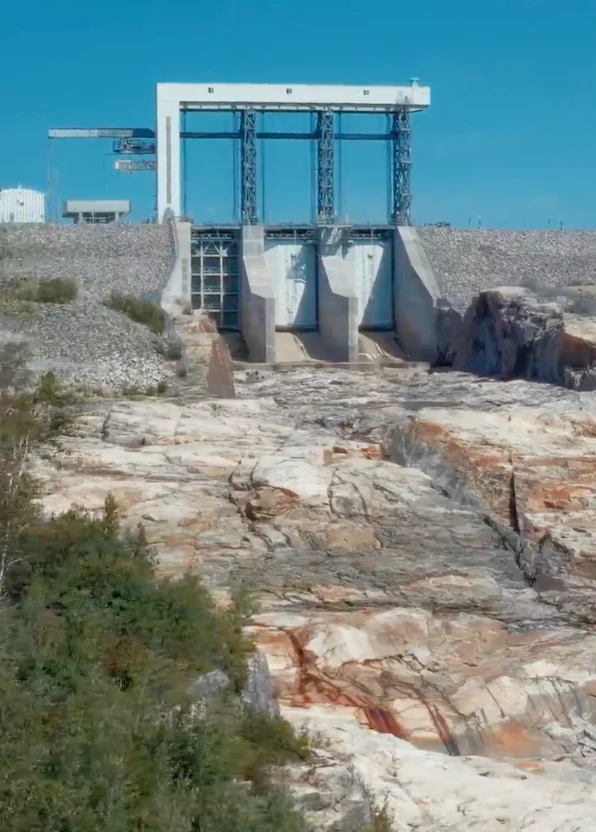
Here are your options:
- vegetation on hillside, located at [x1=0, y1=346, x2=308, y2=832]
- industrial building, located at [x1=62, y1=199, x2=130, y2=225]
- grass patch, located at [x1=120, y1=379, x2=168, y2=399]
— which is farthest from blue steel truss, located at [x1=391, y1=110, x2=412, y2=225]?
vegetation on hillside, located at [x1=0, y1=346, x2=308, y2=832]

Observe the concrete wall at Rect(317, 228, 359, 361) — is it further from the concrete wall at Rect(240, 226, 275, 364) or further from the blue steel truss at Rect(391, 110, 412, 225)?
the blue steel truss at Rect(391, 110, 412, 225)

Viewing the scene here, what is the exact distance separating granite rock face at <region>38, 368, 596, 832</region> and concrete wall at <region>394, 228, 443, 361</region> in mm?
14081

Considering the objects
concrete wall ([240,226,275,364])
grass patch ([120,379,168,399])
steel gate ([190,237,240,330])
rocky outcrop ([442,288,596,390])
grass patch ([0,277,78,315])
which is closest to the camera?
grass patch ([0,277,78,315])

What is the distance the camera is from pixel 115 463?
14.1 meters

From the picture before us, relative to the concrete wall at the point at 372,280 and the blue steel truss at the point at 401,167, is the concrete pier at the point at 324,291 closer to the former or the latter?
the concrete wall at the point at 372,280

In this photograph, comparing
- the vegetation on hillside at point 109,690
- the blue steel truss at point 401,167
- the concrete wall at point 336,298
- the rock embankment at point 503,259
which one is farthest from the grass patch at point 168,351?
the blue steel truss at point 401,167

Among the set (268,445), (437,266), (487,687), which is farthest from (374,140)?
(487,687)

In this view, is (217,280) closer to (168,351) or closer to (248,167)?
(248,167)

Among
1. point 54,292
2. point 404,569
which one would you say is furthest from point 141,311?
point 404,569

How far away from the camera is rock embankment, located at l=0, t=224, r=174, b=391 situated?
18.2 metres

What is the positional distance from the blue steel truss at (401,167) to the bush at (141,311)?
42.8 feet

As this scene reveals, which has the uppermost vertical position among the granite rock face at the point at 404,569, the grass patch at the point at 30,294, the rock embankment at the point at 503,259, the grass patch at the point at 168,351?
the rock embankment at the point at 503,259

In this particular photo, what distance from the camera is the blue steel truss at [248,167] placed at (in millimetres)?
34625

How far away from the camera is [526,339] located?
2483 cm
